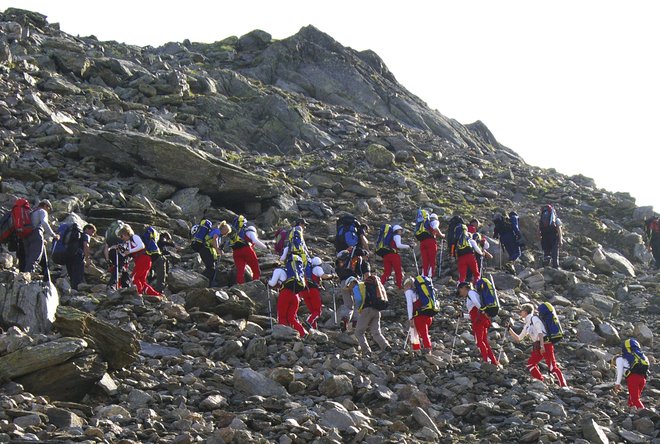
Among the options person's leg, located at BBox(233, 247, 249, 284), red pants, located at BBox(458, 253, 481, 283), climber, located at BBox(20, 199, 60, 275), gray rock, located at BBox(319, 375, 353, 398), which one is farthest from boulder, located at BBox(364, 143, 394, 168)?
gray rock, located at BBox(319, 375, 353, 398)

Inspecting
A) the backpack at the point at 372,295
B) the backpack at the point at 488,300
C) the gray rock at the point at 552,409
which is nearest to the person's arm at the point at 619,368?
the gray rock at the point at 552,409

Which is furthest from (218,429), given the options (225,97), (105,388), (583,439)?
(225,97)

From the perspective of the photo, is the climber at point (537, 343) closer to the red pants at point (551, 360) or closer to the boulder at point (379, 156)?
the red pants at point (551, 360)

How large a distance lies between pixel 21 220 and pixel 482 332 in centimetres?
1223

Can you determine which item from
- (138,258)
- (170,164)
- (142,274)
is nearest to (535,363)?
(142,274)

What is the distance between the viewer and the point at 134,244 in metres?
22.3

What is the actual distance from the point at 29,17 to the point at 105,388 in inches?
1878

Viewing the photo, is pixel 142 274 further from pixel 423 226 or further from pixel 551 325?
pixel 551 325

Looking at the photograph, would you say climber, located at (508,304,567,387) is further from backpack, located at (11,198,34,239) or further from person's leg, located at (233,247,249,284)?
backpack, located at (11,198,34,239)

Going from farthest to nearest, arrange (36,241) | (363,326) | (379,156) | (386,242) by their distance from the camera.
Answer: (379,156)
(386,242)
(36,241)
(363,326)

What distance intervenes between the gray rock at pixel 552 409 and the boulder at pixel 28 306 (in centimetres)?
1023

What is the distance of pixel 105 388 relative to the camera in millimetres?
14922

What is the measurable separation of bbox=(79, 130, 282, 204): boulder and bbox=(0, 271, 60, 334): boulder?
1707cm

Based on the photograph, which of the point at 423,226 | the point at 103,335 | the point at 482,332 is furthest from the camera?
the point at 423,226
